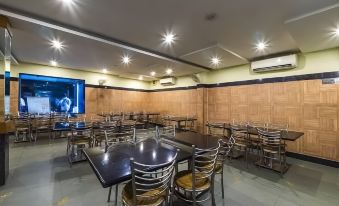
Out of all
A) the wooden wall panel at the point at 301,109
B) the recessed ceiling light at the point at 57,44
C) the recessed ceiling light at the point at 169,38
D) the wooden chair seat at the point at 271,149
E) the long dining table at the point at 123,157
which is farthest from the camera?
the recessed ceiling light at the point at 57,44

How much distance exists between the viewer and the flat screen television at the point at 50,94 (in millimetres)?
6641

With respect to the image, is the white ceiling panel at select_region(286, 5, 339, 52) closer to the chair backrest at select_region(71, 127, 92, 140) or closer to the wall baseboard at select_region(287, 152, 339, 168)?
the wall baseboard at select_region(287, 152, 339, 168)

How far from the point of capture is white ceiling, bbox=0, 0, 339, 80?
2.63 m

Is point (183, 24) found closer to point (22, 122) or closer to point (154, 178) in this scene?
point (154, 178)

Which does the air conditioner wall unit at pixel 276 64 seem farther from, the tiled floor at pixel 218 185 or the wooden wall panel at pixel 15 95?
the wooden wall panel at pixel 15 95

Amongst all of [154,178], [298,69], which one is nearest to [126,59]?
[154,178]

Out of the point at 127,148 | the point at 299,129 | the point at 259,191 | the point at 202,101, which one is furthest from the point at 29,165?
the point at 299,129

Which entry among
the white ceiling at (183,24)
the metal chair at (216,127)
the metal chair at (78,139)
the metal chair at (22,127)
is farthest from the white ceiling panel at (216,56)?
the metal chair at (22,127)

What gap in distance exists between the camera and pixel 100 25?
335cm

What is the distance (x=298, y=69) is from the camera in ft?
15.3

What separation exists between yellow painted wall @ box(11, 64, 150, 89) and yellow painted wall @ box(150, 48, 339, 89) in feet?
14.8

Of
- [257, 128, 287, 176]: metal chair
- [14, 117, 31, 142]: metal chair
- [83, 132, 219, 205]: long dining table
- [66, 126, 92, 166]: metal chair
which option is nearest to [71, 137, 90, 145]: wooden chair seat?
[66, 126, 92, 166]: metal chair

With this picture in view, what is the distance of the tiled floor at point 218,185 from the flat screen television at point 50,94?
3506 millimetres

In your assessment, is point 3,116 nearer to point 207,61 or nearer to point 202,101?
point 207,61
